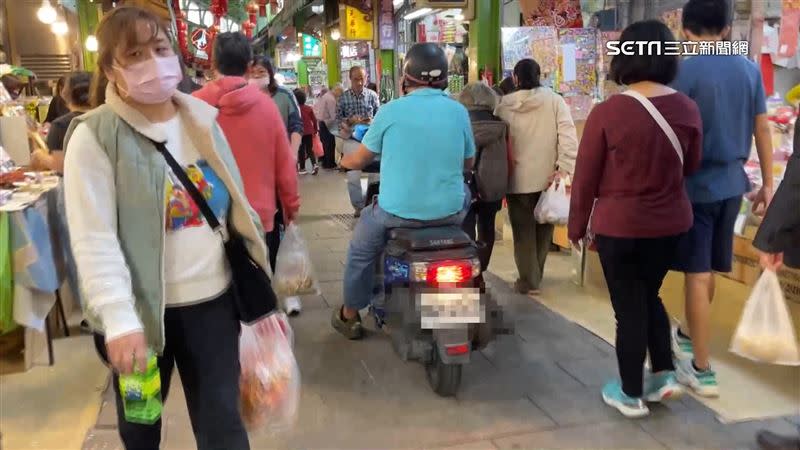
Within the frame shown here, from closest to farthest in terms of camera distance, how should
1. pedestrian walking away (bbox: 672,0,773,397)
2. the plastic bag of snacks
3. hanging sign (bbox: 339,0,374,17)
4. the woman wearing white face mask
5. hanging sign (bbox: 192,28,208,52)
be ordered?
the woman wearing white face mask < the plastic bag of snacks < pedestrian walking away (bbox: 672,0,773,397) < hanging sign (bbox: 339,0,374,17) < hanging sign (bbox: 192,28,208,52)

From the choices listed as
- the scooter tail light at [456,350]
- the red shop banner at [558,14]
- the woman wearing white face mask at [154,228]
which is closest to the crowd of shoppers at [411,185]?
the woman wearing white face mask at [154,228]

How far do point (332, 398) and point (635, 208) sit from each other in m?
1.88

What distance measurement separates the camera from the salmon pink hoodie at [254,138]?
12.7ft

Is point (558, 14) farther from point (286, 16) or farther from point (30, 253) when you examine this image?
point (286, 16)

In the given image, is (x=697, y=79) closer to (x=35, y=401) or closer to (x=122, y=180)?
(x=122, y=180)

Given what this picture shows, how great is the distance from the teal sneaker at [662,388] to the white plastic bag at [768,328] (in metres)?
0.45

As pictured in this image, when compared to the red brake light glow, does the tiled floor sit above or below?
below

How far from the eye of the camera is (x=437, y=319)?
3523 millimetres

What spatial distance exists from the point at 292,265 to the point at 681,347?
2.37 metres

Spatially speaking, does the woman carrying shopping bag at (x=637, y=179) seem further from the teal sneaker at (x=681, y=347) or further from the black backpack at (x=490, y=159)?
the black backpack at (x=490, y=159)

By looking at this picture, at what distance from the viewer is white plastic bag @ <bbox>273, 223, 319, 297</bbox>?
13.8ft

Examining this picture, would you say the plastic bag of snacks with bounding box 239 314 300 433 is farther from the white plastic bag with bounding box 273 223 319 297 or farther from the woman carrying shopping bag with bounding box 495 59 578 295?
the woman carrying shopping bag with bounding box 495 59 578 295

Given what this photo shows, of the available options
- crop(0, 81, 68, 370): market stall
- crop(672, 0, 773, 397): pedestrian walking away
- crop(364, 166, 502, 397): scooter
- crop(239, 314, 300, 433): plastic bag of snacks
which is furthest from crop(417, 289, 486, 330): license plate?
crop(0, 81, 68, 370): market stall

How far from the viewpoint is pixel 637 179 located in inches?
122
